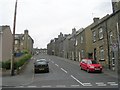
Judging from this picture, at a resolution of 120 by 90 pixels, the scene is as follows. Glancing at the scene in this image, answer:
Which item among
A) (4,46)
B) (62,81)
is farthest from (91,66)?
(4,46)

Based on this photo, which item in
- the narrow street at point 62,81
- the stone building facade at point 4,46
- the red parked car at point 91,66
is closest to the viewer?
the narrow street at point 62,81

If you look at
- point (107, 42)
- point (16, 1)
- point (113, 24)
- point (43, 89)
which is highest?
point (16, 1)

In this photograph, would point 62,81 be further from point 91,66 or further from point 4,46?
point 4,46

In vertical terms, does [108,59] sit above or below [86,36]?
below

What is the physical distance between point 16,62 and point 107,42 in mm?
12052

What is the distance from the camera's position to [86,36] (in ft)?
160

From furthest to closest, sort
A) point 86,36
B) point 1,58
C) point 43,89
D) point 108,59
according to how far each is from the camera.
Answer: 1. point 86,36
2. point 1,58
3. point 108,59
4. point 43,89

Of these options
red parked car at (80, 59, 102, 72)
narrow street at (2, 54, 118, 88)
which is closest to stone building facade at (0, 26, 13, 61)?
red parked car at (80, 59, 102, 72)

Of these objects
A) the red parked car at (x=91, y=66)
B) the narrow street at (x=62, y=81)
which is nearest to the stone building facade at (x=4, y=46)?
the red parked car at (x=91, y=66)

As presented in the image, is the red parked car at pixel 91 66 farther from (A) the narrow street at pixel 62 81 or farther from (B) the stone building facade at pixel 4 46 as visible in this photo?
(B) the stone building facade at pixel 4 46

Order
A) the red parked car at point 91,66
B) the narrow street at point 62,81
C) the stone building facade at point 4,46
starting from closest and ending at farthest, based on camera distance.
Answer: the narrow street at point 62,81 → the red parked car at point 91,66 → the stone building facade at point 4,46

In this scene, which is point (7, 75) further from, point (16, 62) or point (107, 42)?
point (107, 42)

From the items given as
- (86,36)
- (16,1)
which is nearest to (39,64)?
(16,1)

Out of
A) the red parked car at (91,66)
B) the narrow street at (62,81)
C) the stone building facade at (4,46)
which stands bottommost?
the narrow street at (62,81)
